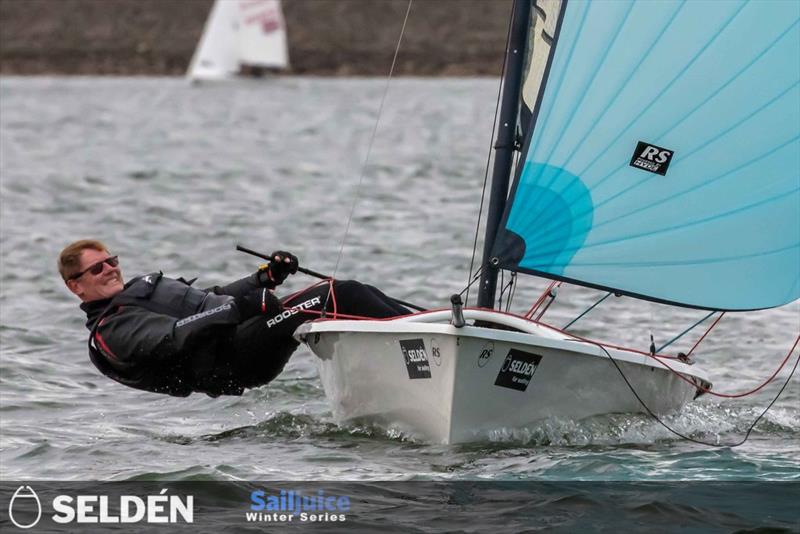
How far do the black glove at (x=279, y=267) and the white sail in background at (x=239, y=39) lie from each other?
1629 inches

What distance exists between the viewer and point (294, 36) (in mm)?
66188

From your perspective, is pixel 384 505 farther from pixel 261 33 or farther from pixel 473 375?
pixel 261 33

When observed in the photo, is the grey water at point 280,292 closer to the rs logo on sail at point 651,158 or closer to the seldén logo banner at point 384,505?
the seldén logo banner at point 384,505

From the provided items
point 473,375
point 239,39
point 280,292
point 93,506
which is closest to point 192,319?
point 93,506

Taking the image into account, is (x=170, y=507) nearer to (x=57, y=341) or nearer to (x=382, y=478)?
(x=382, y=478)

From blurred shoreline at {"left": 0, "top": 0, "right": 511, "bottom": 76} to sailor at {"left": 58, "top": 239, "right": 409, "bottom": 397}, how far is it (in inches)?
2132

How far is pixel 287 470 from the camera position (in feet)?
18.9

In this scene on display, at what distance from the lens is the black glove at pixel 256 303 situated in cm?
600

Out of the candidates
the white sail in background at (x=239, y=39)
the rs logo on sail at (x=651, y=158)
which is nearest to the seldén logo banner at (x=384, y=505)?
the rs logo on sail at (x=651, y=158)

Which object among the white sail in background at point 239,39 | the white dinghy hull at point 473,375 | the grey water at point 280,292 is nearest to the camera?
the white dinghy hull at point 473,375

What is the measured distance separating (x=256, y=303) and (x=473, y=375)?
104 centimetres

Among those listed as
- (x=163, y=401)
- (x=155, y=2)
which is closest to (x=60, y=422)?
(x=163, y=401)

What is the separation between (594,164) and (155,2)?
2656 inches

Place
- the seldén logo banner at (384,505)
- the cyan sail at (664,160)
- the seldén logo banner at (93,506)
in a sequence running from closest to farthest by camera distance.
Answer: the seldén logo banner at (384,505)
the seldén logo banner at (93,506)
the cyan sail at (664,160)
